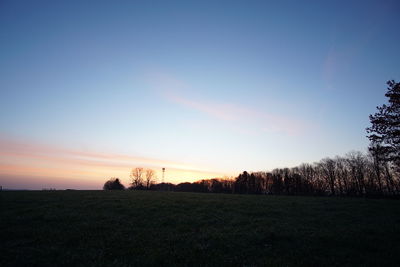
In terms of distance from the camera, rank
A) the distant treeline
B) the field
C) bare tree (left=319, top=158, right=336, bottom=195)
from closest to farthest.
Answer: the field, the distant treeline, bare tree (left=319, top=158, right=336, bottom=195)

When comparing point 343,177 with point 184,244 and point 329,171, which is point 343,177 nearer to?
point 329,171

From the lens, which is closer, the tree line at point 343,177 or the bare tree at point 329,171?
the tree line at point 343,177

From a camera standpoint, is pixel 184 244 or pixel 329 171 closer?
pixel 184 244

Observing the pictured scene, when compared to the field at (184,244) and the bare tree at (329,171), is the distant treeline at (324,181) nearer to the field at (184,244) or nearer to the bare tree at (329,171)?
the bare tree at (329,171)

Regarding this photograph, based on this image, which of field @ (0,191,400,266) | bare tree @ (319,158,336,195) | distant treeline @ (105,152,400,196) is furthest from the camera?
bare tree @ (319,158,336,195)

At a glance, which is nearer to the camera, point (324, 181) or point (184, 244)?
point (184, 244)

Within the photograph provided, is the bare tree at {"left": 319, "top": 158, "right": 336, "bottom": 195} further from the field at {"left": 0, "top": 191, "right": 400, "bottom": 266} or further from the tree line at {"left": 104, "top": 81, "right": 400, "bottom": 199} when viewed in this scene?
the field at {"left": 0, "top": 191, "right": 400, "bottom": 266}

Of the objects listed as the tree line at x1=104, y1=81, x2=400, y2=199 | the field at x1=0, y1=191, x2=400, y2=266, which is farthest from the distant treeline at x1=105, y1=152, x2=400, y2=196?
the field at x1=0, y1=191, x2=400, y2=266

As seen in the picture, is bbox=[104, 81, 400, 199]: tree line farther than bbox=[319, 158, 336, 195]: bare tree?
No

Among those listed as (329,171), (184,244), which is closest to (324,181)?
(329,171)

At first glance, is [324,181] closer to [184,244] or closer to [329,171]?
[329,171]

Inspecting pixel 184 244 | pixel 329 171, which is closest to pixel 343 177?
pixel 329 171

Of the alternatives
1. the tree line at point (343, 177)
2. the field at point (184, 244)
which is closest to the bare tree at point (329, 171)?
the tree line at point (343, 177)

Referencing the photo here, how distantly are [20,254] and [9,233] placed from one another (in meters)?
5.12
